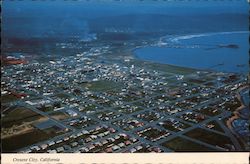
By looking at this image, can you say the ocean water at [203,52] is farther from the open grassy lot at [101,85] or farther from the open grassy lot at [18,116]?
the open grassy lot at [18,116]

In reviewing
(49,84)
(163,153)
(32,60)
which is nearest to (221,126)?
(163,153)

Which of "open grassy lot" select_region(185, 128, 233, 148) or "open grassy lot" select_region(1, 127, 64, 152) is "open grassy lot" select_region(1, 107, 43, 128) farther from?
"open grassy lot" select_region(185, 128, 233, 148)

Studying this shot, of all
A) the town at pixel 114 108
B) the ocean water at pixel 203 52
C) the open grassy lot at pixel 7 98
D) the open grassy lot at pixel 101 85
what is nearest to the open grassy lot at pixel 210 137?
the town at pixel 114 108

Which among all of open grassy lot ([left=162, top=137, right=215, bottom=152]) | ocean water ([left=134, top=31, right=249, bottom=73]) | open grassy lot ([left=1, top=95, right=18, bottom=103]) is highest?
ocean water ([left=134, top=31, right=249, bottom=73])

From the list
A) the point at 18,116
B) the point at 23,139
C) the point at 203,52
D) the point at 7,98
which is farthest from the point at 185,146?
the point at 7,98

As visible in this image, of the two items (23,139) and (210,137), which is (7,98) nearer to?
(23,139)

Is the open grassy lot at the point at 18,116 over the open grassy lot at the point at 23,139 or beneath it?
over

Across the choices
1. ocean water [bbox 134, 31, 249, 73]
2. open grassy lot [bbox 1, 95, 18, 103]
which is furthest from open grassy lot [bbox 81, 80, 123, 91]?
open grassy lot [bbox 1, 95, 18, 103]

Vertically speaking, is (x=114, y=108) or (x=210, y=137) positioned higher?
(x=114, y=108)
